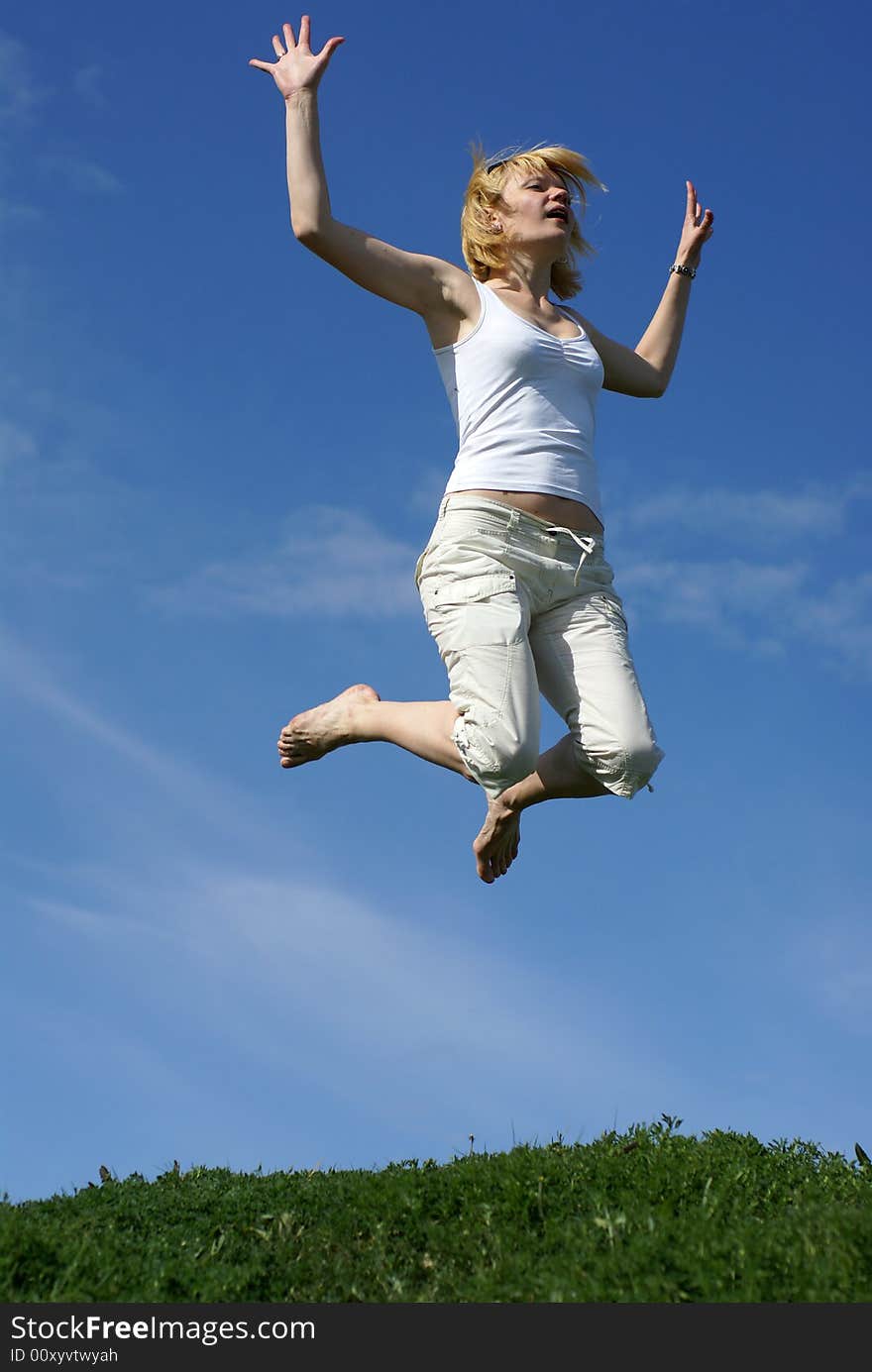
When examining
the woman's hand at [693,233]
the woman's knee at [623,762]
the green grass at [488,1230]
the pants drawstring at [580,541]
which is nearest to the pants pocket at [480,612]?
the pants drawstring at [580,541]

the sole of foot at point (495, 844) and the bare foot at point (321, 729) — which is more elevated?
the bare foot at point (321, 729)

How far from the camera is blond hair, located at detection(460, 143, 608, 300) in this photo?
692 centimetres

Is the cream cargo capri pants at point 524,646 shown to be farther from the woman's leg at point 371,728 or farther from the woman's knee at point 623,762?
the woman's leg at point 371,728

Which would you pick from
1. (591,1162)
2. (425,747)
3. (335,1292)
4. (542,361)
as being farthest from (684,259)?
(335,1292)

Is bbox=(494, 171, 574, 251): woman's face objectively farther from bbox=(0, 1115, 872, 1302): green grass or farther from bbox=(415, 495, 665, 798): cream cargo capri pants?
bbox=(0, 1115, 872, 1302): green grass

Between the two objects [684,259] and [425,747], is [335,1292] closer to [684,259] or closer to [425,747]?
[425,747]

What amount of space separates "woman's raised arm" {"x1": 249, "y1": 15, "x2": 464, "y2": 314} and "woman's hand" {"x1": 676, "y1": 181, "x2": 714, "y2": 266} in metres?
1.97

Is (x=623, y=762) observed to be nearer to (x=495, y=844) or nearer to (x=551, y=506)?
(x=495, y=844)

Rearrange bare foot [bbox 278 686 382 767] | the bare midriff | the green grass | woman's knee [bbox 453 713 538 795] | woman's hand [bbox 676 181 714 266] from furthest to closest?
1. woman's hand [bbox 676 181 714 266]
2. bare foot [bbox 278 686 382 767]
3. the bare midriff
4. woman's knee [bbox 453 713 538 795]
5. the green grass

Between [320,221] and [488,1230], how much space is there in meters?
4.97

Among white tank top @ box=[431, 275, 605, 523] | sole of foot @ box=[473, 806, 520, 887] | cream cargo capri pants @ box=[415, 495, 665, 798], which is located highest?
white tank top @ box=[431, 275, 605, 523]

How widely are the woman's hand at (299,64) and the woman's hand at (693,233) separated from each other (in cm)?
250

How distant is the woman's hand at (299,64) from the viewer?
621 centimetres

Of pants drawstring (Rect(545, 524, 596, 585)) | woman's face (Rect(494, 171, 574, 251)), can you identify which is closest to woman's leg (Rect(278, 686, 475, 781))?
pants drawstring (Rect(545, 524, 596, 585))
